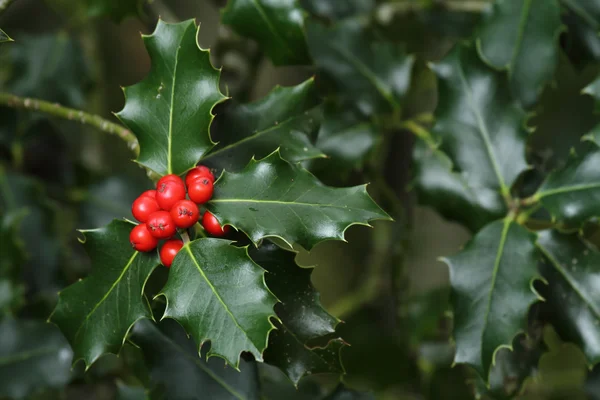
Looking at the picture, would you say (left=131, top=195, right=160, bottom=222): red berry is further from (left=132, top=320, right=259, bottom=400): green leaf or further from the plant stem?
(left=132, top=320, right=259, bottom=400): green leaf

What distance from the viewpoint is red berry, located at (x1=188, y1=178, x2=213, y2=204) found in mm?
614

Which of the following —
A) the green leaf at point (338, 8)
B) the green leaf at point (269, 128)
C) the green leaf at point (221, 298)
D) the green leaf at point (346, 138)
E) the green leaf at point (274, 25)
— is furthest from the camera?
the green leaf at point (338, 8)

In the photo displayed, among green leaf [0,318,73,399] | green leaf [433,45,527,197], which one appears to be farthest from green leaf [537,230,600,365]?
green leaf [0,318,73,399]

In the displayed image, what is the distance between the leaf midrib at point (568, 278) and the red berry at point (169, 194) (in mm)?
520

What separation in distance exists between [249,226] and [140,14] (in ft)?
1.79

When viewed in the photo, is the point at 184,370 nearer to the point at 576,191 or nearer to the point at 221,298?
the point at 221,298

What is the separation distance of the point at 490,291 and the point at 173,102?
465mm

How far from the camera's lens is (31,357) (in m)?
0.99

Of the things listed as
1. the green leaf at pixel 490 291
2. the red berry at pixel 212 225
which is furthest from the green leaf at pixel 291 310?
the green leaf at pixel 490 291

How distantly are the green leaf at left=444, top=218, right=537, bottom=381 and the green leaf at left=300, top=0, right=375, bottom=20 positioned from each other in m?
0.52

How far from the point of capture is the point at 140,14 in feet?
3.18

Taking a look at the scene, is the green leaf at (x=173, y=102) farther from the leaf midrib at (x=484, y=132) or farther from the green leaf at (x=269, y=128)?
the leaf midrib at (x=484, y=132)

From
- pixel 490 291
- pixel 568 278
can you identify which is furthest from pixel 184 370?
pixel 568 278

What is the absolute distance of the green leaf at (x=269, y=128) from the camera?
710 millimetres
